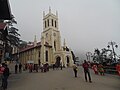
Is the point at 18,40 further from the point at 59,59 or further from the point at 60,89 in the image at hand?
the point at 60,89

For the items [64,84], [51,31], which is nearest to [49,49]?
[51,31]

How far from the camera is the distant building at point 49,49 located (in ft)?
174

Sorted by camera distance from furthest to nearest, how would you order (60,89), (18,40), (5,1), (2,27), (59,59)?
(59,59), (18,40), (2,27), (5,1), (60,89)

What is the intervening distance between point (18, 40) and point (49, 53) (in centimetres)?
1987

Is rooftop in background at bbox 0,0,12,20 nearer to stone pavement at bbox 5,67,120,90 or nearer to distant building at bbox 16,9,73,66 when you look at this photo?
stone pavement at bbox 5,67,120,90

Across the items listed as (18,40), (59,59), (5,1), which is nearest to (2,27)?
(5,1)

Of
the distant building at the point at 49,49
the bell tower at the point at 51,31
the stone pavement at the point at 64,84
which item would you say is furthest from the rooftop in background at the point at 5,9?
the bell tower at the point at 51,31

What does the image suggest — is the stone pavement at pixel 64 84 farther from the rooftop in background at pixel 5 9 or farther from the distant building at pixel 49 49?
the distant building at pixel 49 49

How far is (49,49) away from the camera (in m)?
56.1

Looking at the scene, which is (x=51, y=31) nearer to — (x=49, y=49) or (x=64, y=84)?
(x=49, y=49)

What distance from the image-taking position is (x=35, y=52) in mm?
→ 57125

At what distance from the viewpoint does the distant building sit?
174ft

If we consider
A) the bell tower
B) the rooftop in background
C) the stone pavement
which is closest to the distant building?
the bell tower

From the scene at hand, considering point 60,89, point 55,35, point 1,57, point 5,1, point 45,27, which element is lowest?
point 60,89
